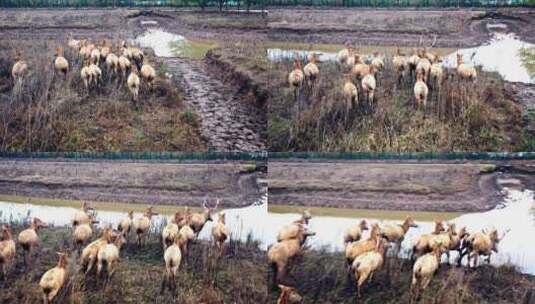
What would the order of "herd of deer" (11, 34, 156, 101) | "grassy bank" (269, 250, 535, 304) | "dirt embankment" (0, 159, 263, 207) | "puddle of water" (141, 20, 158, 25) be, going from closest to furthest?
1. "grassy bank" (269, 250, 535, 304)
2. "dirt embankment" (0, 159, 263, 207)
3. "herd of deer" (11, 34, 156, 101)
4. "puddle of water" (141, 20, 158, 25)

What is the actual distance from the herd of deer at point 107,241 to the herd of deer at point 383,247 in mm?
379

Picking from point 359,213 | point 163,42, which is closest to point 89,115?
point 163,42

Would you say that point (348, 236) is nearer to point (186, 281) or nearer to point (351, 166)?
point (351, 166)

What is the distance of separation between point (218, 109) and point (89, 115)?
79cm

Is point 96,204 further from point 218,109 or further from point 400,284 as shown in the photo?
point 400,284

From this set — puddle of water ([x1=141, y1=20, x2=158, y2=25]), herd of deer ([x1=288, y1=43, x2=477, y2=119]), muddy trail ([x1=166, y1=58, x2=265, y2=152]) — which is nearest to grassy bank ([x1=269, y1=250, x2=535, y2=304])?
muddy trail ([x1=166, y1=58, x2=265, y2=152])

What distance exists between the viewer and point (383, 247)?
3.64 meters

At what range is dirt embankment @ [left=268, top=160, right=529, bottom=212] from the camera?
3.63m

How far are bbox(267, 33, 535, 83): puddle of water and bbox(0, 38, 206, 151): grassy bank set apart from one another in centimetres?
164

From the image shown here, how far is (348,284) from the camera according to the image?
3613 mm

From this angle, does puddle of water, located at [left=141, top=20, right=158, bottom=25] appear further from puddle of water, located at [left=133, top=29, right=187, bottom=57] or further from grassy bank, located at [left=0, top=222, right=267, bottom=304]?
grassy bank, located at [left=0, top=222, right=267, bottom=304]

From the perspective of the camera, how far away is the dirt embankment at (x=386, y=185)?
3.63 m

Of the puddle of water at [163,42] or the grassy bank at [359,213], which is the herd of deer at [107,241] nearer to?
the grassy bank at [359,213]

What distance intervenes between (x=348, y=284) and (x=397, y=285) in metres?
0.27
